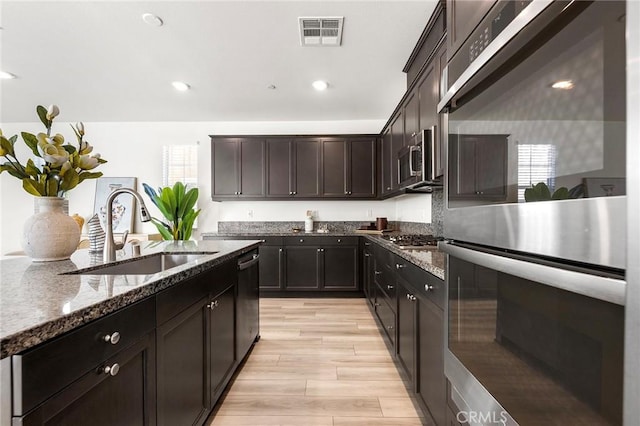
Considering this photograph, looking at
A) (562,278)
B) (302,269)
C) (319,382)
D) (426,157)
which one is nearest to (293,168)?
(302,269)

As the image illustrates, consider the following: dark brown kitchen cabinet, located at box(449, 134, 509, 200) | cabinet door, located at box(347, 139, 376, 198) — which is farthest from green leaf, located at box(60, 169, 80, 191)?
cabinet door, located at box(347, 139, 376, 198)

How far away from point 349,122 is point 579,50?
483 centimetres

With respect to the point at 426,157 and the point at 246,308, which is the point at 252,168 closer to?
the point at 246,308

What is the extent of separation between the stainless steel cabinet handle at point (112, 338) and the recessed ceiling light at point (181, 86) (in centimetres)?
359

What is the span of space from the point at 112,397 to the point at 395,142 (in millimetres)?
3387

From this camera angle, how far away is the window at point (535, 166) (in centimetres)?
54

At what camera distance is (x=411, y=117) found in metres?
2.77

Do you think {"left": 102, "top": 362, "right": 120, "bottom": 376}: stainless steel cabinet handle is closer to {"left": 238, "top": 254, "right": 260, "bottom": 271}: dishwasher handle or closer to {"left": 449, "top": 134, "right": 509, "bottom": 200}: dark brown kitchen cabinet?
{"left": 449, "top": 134, "right": 509, "bottom": 200}: dark brown kitchen cabinet

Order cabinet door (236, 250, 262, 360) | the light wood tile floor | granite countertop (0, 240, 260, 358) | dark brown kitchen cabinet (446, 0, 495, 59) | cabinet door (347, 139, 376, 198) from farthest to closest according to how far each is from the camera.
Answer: cabinet door (347, 139, 376, 198) < cabinet door (236, 250, 262, 360) < the light wood tile floor < dark brown kitchen cabinet (446, 0, 495, 59) < granite countertop (0, 240, 260, 358)

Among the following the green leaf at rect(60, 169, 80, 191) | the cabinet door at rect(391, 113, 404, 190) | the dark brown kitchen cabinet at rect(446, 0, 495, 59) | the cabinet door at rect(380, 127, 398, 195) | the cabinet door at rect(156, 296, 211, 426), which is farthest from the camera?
the cabinet door at rect(380, 127, 398, 195)

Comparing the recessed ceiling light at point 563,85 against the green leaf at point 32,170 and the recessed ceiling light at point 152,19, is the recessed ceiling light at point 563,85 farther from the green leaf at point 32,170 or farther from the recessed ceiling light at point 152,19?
the recessed ceiling light at point 152,19

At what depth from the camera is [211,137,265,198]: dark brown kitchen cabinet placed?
15.8ft

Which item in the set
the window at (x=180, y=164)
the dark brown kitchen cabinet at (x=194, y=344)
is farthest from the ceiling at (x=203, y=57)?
the dark brown kitchen cabinet at (x=194, y=344)

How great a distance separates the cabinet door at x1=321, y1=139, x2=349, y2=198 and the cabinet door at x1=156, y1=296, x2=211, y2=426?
3.43m
